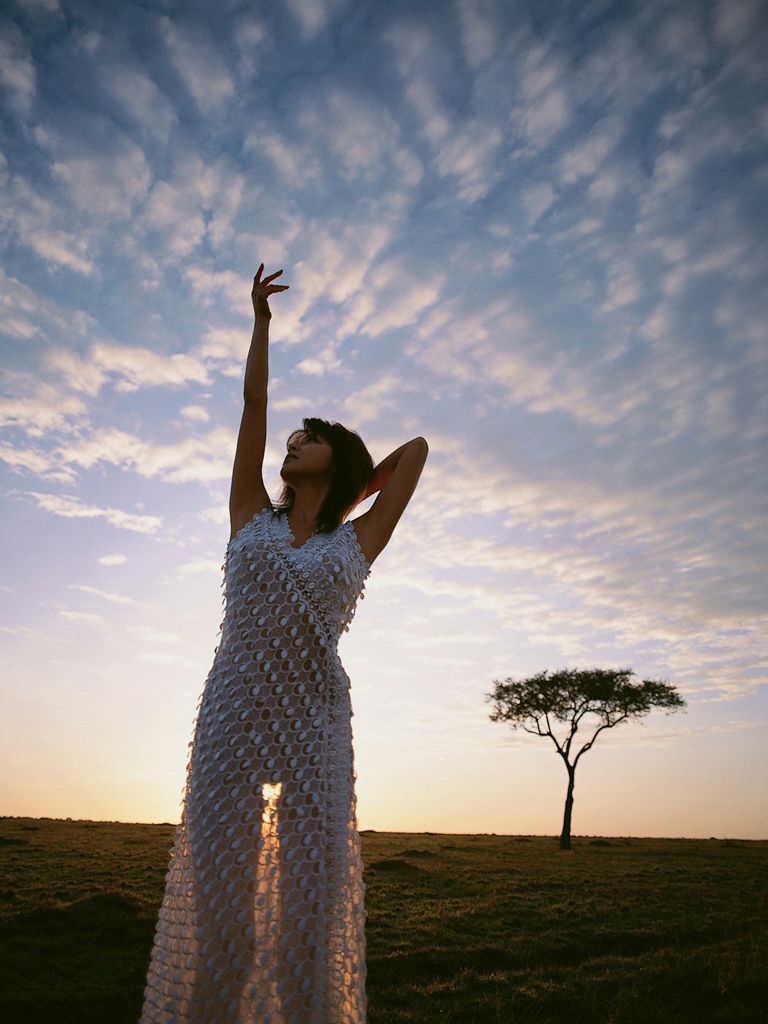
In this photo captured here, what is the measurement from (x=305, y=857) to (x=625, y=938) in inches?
349

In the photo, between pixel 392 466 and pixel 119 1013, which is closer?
pixel 392 466

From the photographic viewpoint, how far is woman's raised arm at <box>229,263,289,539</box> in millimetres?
3402

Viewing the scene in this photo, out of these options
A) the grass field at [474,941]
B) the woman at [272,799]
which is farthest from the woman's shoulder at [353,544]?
the grass field at [474,941]

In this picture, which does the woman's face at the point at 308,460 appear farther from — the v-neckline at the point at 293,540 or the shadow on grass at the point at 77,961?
the shadow on grass at the point at 77,961

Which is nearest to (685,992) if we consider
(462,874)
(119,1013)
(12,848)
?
(119,1013)

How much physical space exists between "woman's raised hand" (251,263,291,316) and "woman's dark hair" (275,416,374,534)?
636 millimetres

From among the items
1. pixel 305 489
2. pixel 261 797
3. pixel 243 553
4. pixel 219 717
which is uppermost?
pixel 305 489

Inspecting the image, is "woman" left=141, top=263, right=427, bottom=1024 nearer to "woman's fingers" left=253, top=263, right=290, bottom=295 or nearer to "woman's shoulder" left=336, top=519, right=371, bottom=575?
"woman's shoulder" left=336, top=519, right=371, bottom=575

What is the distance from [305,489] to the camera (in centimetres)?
357

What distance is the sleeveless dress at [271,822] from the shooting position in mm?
2244

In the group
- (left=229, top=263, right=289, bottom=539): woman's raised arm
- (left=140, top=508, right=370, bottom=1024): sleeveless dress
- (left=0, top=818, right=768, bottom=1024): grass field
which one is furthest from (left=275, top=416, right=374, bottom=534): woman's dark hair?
(left=0, top=818, right=768, bottom=1024): grass field

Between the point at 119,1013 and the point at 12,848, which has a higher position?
the point at 119,1013

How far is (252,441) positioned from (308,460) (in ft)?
1.00

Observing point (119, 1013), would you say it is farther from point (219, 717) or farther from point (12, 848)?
point (12, 848)
